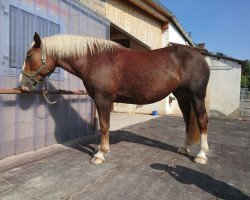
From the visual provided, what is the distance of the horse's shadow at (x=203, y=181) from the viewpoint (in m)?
2.61

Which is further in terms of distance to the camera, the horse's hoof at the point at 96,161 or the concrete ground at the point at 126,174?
the horse's hoof at the point at 96,161

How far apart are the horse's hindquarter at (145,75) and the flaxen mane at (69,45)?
1.39 ft

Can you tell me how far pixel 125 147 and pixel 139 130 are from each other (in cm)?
194

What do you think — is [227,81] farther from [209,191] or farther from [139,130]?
[209,191]

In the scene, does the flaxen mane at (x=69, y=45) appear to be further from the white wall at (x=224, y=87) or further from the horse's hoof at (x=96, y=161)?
the white wall at (x=224, y=87)

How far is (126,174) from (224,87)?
8752 millimetres

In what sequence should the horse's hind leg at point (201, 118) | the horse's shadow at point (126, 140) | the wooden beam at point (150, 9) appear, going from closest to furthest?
the horse's hind leg at point (201, 118), the horse's shadow at point (126, 140), the wooden beam at point (150, 9)

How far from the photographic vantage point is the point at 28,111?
390 cm

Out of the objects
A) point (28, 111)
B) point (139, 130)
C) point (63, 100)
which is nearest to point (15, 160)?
point (28, 111)

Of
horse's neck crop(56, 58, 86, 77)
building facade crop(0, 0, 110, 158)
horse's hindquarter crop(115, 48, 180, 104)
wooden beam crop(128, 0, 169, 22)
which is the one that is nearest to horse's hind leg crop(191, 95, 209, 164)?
horse's hindquarter crop(115, 48, 180, 104)

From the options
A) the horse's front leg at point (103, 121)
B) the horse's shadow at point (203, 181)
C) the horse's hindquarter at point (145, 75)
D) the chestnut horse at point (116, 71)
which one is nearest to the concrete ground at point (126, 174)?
the horse's shadow at point (203, 181)

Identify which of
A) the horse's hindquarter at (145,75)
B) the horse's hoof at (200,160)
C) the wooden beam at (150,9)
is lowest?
the horse's hoof at (200,160)

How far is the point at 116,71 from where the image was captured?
3645 millimetres

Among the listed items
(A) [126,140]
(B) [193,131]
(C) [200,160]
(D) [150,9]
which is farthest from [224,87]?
(C) [200,160]
